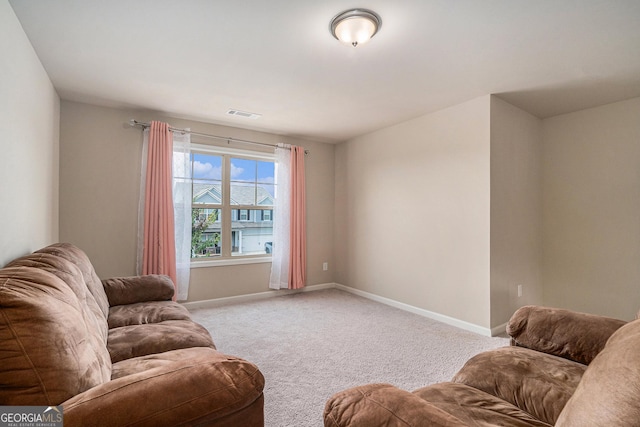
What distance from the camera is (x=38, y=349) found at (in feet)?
3.04

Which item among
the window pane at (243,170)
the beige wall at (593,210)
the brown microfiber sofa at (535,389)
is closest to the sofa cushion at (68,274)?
the brown microfiber sofa at (535,389)

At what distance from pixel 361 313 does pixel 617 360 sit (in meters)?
3.29

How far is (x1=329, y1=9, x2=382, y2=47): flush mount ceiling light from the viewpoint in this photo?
1892mm

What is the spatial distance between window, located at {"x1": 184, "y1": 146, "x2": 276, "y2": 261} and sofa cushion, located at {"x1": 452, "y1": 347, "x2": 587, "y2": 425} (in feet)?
12.0

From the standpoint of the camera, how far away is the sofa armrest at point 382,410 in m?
0.87

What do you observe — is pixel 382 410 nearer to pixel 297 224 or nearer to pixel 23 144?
pixel 23 144

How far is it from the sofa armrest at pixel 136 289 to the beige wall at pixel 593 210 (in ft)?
Result: 13.9

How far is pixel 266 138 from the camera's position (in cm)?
468

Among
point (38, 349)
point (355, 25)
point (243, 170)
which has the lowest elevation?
point (38, 349)

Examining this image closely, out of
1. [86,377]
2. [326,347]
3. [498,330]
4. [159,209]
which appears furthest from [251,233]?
[86,377]

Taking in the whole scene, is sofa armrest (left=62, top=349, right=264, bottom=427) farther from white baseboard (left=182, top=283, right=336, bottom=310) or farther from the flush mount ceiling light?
white baseboard (left=182, top=283, right=336, bottom=310)

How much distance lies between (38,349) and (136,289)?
184 cm

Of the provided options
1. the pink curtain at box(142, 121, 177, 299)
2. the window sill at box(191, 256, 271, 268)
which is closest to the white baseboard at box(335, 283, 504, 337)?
the window sill at box(191, 256, 271, 268)

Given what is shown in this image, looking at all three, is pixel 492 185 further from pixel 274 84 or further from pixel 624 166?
pixel 274 84
